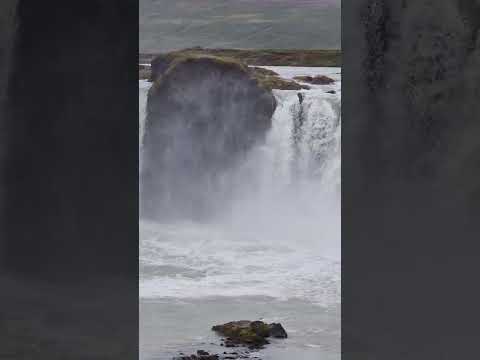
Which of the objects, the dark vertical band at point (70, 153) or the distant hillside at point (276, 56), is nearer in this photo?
the dark vertical band at point (70, 153)

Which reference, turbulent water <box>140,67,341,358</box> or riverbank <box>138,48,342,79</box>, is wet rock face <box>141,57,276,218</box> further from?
turbulent water <box>140,67,341,358</box>

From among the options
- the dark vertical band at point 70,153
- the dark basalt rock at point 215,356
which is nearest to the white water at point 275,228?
the dark basalt rock at point 215,356

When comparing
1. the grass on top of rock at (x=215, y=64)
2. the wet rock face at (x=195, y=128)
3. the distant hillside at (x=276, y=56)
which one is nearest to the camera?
the distant hillside at (x=276, y=56)

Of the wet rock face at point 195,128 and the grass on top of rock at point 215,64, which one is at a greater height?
the grass on top of rock at point 215,64

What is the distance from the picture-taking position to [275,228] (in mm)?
17016

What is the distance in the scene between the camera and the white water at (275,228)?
52.1 feet

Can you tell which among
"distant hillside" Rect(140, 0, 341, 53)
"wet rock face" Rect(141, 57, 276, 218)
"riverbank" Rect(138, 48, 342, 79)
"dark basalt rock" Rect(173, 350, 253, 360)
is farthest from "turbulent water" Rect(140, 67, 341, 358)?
"dark basalt rock" Rect(173, 350, 253, 360)

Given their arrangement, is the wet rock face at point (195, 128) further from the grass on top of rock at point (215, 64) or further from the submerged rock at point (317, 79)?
the submerged rock at point (317, 79)

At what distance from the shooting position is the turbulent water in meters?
15.8

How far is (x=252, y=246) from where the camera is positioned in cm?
1695

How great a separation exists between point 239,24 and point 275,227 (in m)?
4.54

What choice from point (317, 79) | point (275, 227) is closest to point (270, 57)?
Result: point (317, 79)

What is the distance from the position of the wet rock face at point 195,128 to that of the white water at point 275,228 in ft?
1.14
